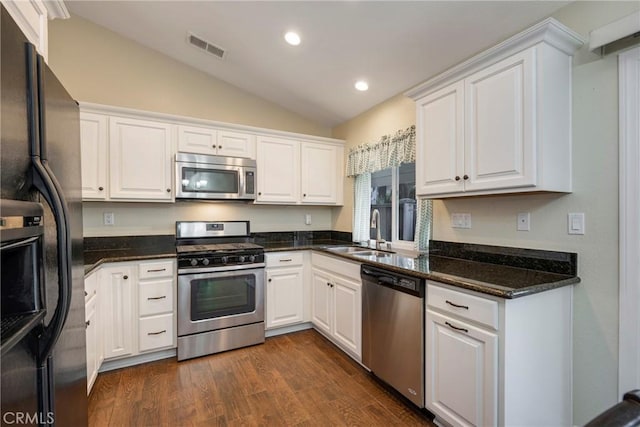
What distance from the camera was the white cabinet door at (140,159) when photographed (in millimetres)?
2613

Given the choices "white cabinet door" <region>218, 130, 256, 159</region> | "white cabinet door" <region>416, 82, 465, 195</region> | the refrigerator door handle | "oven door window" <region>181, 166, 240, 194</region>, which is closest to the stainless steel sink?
"white cabinet door" <region>416, 82, 465, 195</region>

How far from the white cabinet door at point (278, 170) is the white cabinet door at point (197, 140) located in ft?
1.59

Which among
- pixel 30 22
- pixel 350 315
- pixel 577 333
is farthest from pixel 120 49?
pixel 577 333

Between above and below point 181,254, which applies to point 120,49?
above

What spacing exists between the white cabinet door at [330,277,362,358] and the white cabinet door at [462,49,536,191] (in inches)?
48.7

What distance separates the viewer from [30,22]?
117 cm

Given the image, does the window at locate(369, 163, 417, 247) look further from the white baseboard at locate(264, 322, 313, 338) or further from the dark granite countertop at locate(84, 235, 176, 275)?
the dark granite countertop at locate(84, 235, 176, 275)

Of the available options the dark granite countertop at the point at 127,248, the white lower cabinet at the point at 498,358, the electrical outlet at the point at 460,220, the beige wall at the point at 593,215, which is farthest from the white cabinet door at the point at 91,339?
the beige wall at the point at 593,215

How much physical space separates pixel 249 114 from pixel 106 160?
1.58 metres

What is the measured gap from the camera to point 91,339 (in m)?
1.96

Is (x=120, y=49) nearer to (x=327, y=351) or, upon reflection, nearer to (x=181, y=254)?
(x=181, y=254)

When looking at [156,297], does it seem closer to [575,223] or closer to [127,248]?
[127,248]

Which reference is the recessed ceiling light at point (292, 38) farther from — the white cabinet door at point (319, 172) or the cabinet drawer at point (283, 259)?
the cabinet drawer at point (283, 259)

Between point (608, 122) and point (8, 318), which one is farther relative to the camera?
point (608, 122)
